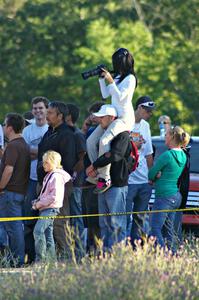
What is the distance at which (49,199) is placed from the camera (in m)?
12.3

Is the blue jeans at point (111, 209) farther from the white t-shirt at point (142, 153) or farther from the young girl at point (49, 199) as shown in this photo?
the white t-shirt at point (142, 153)

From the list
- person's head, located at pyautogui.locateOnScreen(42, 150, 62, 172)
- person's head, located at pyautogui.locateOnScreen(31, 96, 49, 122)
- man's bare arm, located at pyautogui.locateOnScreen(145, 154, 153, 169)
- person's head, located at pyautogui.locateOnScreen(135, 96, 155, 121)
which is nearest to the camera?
person's head, located at pyautogui.locateOnScreen(42, 150, 62, 172)

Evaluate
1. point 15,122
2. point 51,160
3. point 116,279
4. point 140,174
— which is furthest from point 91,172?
point 116,279

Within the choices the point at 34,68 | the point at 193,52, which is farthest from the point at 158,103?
the point at 34,68

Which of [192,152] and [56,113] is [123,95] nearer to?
[56,113]

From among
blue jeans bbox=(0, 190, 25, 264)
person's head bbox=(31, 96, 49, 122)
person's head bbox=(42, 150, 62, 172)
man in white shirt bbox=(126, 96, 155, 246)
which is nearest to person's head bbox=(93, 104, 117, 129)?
person's head bbox=(42, 150, 62, 172)

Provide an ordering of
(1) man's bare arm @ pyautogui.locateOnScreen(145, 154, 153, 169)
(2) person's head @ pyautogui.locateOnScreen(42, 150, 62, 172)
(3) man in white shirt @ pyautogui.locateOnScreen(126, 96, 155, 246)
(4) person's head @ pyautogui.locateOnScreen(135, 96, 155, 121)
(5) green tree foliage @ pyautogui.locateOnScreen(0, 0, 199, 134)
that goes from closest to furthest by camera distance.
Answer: (2) person's head @ pyautogui.locateOnScreen(42, 150, 62, 172), (3) man in white shirt @ pyautogui.locateOnScreen(126, 96, 155, 246), (4) person's head @ pyautogui.locateOnScreen(135, 96, 155, 121), (1) man's bare arm @ pyautogui.locateOnScreen(145, 154, 153, 169), (5) green tree foliage @ pyautogui.locateOnScreen(0, 0, 199, 134)

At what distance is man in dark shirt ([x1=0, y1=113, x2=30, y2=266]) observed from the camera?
12.8 m

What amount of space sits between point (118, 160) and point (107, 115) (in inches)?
18.3

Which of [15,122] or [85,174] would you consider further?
[85,174]

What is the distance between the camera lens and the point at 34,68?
42875 millimetres

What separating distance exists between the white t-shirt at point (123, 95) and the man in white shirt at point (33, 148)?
2162mm

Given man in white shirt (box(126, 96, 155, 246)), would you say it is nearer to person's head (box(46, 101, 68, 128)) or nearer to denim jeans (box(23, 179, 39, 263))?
person's head (box(46, 101, 68, 128))

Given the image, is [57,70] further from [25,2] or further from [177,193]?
[177,193]
